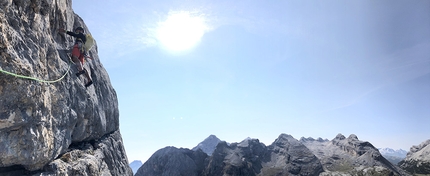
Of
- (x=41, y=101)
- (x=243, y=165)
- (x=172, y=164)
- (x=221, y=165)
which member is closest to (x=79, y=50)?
(x=41, y=101)

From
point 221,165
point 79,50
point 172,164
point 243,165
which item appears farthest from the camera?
point 221,165

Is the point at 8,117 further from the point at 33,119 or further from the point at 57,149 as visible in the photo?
the point at 57,149

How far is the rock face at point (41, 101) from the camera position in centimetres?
1339

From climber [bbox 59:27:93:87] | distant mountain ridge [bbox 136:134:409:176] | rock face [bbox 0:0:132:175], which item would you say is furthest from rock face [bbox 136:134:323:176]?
climber [bbox 59:27:93:87]

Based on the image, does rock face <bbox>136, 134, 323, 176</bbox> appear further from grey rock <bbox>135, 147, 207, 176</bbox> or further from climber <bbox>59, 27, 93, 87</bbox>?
climber <bbox>59, 27, 93, 87</bbox>

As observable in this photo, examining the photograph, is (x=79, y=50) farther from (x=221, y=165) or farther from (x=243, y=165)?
(x=221, y=165)

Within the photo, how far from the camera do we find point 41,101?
15578 mm

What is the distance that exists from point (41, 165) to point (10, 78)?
7.33 meters

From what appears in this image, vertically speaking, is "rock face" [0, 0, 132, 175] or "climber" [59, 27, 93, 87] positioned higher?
"climber" [59, 27, 93, 87]

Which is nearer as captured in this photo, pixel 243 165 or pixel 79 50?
pixel 79 50

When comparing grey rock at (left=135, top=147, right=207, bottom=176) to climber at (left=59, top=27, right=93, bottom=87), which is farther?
grey rock at (left=135, top=147, right=207, bottom=176)

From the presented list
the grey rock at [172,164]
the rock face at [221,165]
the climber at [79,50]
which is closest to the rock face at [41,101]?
the climber at [79,50]

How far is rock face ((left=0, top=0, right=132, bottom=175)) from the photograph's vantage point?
13.4 metres

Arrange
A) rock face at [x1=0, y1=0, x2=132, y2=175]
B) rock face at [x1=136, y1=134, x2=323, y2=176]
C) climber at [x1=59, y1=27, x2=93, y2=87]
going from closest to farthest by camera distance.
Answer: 1. rock face at [x1=0, y1=0, x2=132, y2=175]
2. climber at [x1=59, y1=27, x2=93, y2=87]
3. rock face at [x1=136, y1=134, x2=323, y2=176]
